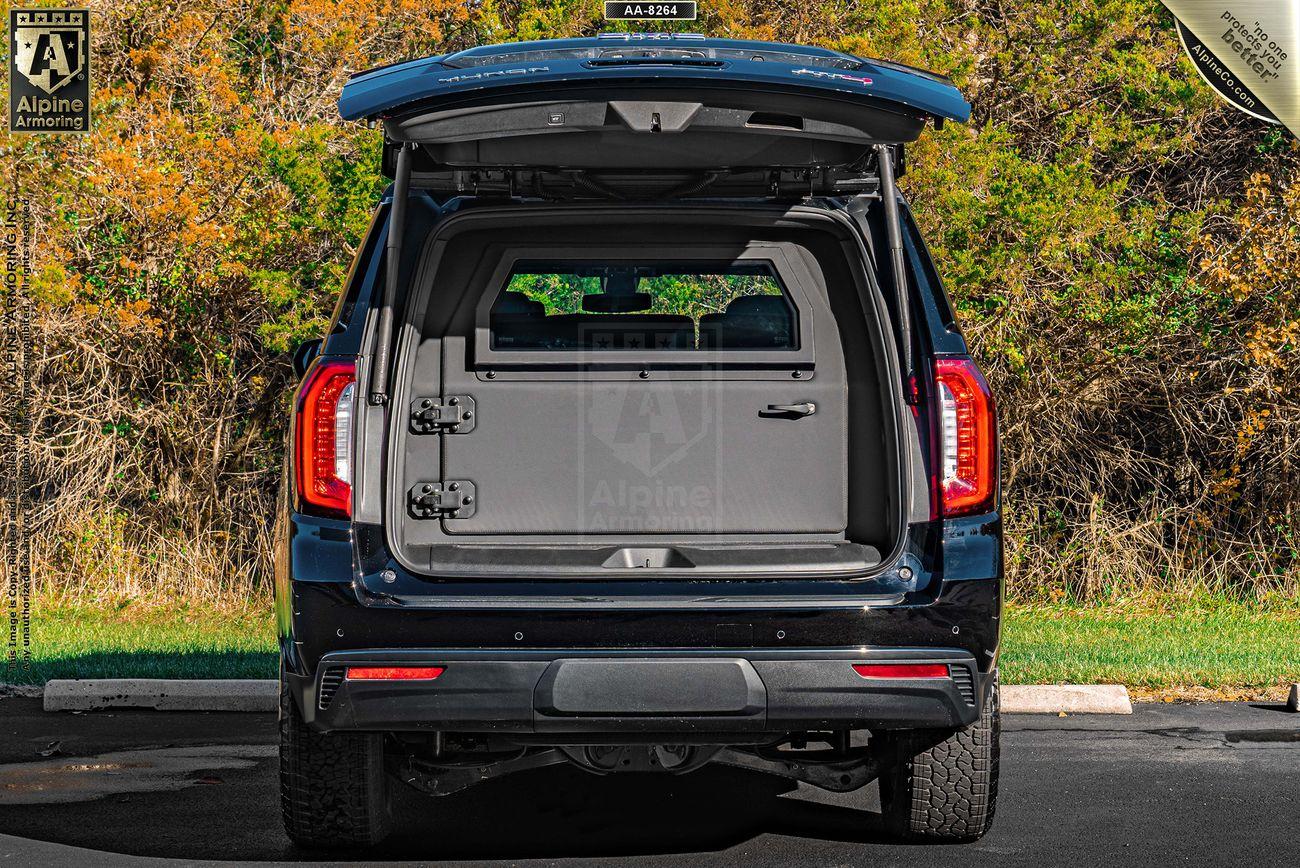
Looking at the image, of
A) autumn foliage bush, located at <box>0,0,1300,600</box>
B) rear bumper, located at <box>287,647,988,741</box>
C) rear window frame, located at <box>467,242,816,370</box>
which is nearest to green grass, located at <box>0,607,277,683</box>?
autumn foliage bush, located at <box>0,0,1300,600</box>

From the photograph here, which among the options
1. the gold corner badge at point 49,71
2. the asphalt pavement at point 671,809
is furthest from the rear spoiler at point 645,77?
the gold corner badge at point 49,71

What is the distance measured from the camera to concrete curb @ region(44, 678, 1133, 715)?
796 centimetres

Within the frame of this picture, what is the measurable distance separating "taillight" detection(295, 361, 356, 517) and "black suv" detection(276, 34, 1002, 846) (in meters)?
0.01

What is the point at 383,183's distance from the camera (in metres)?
12.3

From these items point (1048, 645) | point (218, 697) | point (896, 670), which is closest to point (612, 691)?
point (896, 670)

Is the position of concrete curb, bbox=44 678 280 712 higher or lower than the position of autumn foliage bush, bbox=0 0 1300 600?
lower

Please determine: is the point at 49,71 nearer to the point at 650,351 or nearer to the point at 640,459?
the point at 650,351

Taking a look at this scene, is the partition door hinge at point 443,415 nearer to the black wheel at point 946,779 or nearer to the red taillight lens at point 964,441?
the red taillight lens at point 964,441

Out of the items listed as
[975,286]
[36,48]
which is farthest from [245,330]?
[975,286]

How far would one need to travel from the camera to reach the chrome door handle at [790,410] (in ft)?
15.9

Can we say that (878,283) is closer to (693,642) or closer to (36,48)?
(693,642)

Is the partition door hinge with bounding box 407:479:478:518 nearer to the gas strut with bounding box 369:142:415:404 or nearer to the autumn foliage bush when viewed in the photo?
the gas strut with bounding box 369:142:415:404

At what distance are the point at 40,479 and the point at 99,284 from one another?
64.1 inches

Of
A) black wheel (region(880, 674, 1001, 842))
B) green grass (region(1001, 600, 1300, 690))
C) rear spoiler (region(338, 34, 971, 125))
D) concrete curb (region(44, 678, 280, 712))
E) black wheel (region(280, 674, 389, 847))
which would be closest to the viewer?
rear spoiler (region(338, 34, 971, 125))
